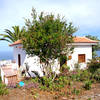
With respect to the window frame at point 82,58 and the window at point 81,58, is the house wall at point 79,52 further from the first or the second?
the window at point 81,58

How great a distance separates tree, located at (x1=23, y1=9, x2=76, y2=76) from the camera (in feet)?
23.4

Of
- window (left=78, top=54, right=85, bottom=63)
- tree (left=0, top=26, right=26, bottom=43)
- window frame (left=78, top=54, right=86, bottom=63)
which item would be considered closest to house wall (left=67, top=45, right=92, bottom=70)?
window frame (left=78, top=54, right=86, bottom=63)

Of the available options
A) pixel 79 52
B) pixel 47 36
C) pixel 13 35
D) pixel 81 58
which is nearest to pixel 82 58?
pixel 81 58

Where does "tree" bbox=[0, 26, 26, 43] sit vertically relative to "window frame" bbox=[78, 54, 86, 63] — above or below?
above

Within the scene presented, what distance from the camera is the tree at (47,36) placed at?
714cm

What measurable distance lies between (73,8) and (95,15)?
12.4 feet

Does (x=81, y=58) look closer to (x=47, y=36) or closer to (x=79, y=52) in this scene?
(x=79, y=52)

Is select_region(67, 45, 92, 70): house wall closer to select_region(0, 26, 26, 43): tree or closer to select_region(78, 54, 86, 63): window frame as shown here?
select_region(78, 54, 86, 63): window frame

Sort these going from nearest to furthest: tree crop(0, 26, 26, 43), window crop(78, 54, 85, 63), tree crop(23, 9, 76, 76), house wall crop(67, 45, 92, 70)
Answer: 1. tree crop(23, 9, 76, 76)
2. house wall crop(67, 45, 92, 70)
3. window crop(78, 54, 85, 63)
4. tree crop(0, 26, 26, 43)

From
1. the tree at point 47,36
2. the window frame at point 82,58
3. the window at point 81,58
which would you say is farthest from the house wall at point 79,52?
the tree at point 47,36

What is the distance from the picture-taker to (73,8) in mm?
10336

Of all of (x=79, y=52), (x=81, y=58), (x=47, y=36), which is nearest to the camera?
(x=47, y=36)

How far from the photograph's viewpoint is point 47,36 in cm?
708

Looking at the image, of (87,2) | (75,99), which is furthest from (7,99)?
(87,2)
